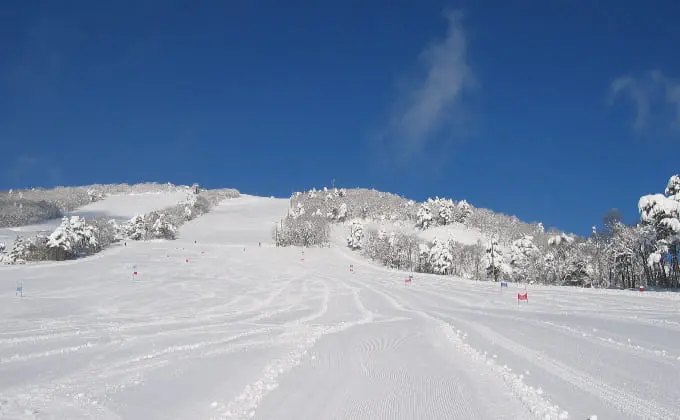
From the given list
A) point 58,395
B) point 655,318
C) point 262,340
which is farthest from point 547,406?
point 655,318

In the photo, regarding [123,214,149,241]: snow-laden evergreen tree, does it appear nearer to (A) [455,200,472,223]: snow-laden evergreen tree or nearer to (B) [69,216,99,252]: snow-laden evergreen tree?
(B) [69,216,99,252]: snow-laden evergreen tree

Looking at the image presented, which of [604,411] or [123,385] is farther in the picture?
[123,385]

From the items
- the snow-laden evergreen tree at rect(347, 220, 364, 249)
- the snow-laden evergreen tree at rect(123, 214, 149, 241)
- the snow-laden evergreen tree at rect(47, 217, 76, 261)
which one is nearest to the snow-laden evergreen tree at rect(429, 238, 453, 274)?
the snow-laden evergreen tree at rect(347, 220, 364, 249)

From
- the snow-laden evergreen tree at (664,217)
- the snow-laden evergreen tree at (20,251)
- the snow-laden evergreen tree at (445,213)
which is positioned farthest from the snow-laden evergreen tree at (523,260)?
the snow-laden evergreen tree at (445,213)

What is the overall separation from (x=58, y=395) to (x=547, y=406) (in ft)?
26.0

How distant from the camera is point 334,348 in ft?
40.7

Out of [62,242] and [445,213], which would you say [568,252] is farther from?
[445,213]

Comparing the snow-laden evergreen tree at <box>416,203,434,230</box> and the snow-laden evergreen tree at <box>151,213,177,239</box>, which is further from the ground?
the snow-laden evergreen tree at <box>416,203,434,230</box>

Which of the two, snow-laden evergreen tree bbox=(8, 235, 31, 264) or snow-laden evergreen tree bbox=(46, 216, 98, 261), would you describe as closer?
snow-laden evergreen tree bbox=(46, 216, 98, 261)

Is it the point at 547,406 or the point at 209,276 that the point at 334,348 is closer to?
the point at 547,406

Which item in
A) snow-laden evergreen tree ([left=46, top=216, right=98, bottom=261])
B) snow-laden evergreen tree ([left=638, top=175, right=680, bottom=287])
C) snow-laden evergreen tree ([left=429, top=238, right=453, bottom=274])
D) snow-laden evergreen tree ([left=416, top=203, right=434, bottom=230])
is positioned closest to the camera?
snow-laden evergreen tree ([left=638, top=175, right=680, bottom=287])

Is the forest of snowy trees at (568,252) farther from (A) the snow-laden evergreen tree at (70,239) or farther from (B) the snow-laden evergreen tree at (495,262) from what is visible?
(A) the snow-laden evergreen tree at (70,239)

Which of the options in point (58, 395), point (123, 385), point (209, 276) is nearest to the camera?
point (58, 395)

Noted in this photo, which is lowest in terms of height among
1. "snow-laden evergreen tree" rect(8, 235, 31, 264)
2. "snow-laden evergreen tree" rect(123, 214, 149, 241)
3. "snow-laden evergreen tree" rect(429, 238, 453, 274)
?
"snow-laden evergreen tree" rect(8, 235, 31, 264)
